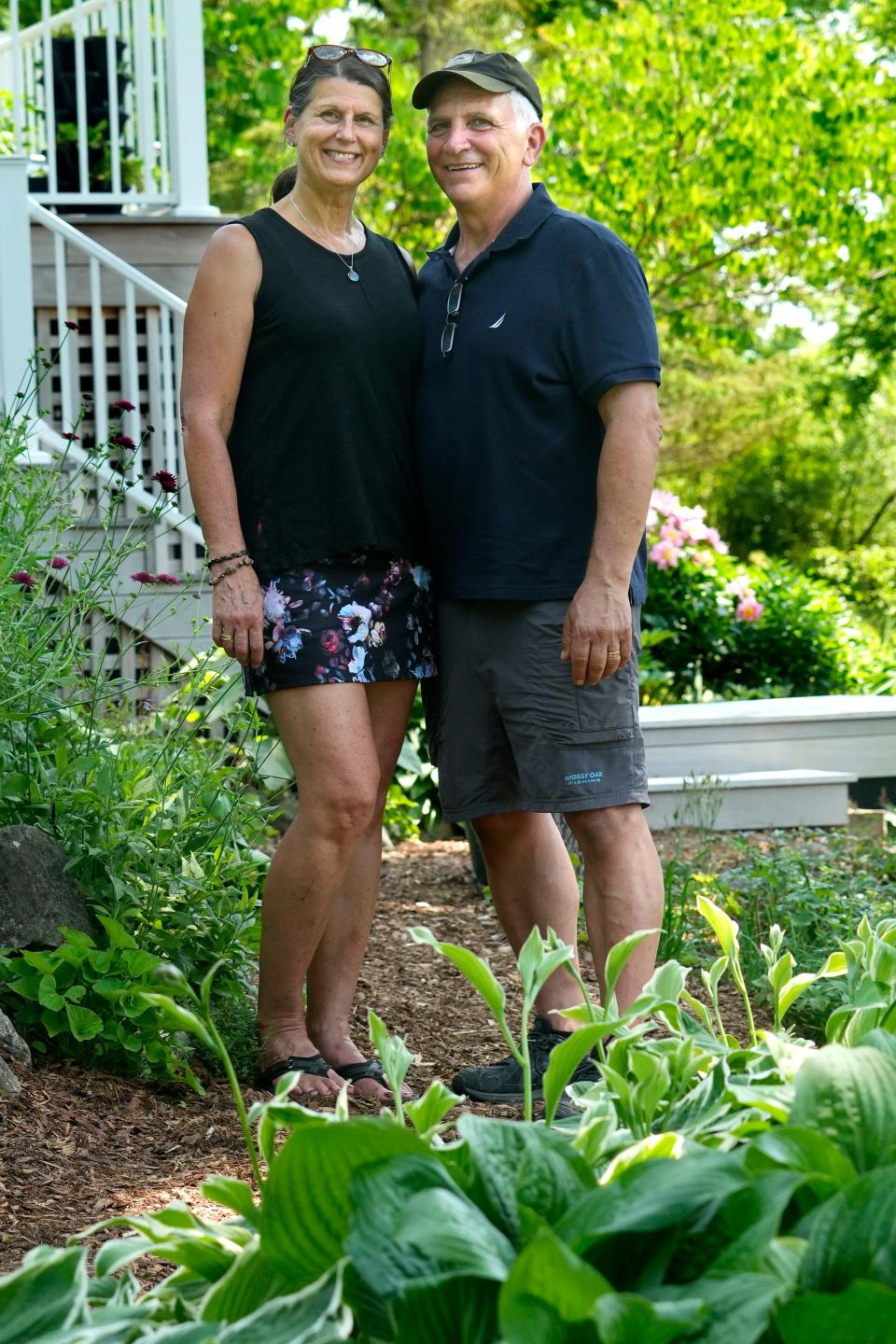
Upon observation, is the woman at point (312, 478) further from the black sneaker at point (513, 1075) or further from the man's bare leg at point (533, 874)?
the man's bare leg at point (533, 874)

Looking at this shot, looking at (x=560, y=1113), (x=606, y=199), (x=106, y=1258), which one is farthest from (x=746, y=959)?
(x=606, y=199)

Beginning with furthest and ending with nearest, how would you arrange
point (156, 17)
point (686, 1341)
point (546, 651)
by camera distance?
Answer: point (156, 17), point (546, 651), point (686, 1341)

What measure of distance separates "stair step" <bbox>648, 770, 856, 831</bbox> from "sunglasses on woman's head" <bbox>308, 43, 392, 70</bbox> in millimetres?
3562

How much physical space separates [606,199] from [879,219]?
6.71 feet

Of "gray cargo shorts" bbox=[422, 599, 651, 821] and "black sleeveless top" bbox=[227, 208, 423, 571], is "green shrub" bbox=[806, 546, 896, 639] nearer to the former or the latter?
"gray cargo shorts" bbox=[422, 599, 651, 821]

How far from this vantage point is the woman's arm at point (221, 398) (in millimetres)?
2746

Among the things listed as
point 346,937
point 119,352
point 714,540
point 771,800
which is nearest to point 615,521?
point 346,937

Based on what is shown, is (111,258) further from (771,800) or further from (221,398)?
(221,398)

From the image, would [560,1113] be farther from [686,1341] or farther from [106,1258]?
[686,1341]

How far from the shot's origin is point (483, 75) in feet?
9.18

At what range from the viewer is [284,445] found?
2.80m

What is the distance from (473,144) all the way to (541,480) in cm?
65

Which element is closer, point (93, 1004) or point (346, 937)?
point (93, 1004)

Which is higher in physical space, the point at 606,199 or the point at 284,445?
the point at 606,199
